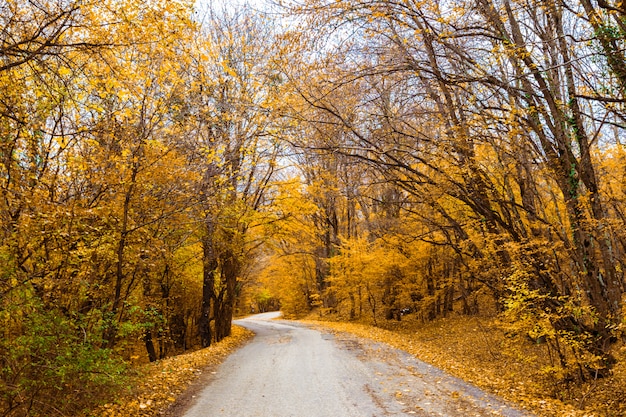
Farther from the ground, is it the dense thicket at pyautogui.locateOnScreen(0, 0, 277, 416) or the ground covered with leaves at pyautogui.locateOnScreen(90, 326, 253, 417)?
the dense thicket at pyautogui.locateOnScreen(0, 0, 277, 416)

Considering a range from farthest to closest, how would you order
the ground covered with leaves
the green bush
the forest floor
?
1. the forest floor
2. the ground covered with leaves
3. the green bush

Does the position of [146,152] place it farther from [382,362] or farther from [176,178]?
[382,362]

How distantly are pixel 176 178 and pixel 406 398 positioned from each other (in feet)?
20.4

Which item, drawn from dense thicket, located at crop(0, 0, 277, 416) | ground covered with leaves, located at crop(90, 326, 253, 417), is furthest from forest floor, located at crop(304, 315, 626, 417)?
dense thicket, located at crop(0, 0, 277, 416)

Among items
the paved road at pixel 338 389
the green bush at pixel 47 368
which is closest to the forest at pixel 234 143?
the green bush at pixel 47 368

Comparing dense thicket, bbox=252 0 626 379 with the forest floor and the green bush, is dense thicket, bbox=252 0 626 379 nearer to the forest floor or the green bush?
the forest floor

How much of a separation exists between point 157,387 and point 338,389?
121 inches

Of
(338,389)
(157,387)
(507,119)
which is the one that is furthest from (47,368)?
(507,119)

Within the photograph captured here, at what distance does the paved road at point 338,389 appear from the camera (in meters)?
6.10

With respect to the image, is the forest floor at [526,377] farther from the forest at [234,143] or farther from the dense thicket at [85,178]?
the dense thicket at [85,178]

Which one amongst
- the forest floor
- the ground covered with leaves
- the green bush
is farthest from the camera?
the forest floor

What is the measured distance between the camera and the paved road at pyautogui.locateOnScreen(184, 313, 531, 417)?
610 cm

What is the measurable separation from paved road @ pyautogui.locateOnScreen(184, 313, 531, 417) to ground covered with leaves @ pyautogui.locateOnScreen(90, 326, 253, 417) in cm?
46

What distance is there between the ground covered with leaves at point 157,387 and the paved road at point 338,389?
0.46 m
